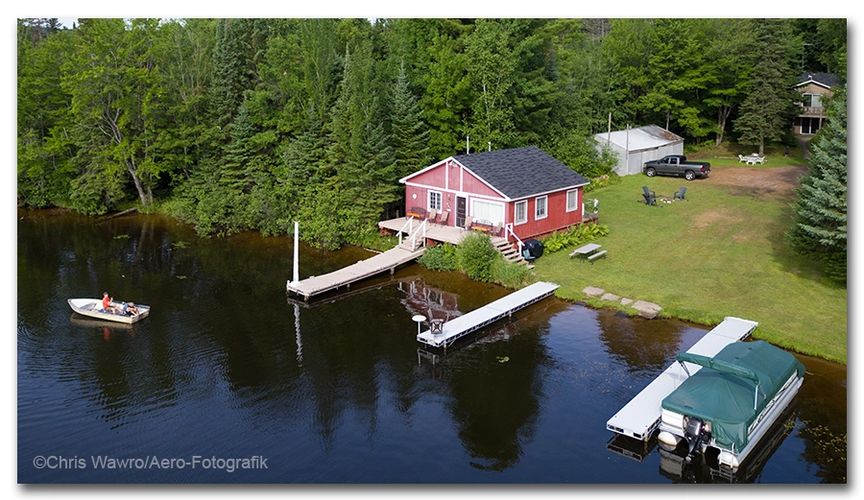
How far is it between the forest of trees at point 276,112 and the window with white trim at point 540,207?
7.07 metres

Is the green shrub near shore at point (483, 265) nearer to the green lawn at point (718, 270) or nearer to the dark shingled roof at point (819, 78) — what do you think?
the green lawn at point (718, 270)

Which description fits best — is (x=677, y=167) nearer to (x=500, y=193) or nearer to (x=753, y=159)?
(x=753, y=159)

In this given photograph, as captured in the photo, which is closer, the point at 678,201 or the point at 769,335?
the point at 769,335

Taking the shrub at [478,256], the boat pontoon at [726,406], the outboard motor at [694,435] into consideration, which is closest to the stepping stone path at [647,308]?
the shrub at [478,256]

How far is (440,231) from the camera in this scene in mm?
32750

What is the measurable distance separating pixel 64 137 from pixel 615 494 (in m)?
39.0

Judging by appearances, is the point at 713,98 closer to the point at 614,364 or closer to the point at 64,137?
the point at 614,364

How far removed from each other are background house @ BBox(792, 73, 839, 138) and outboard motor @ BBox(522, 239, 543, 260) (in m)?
33.5

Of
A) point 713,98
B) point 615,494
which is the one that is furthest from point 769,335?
point 713,98

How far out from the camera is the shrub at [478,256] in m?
29.1

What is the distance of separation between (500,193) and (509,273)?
12.9 ft

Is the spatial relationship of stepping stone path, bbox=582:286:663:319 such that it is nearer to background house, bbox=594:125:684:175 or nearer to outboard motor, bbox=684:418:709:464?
outboard motor, bbox=684:418:709:464

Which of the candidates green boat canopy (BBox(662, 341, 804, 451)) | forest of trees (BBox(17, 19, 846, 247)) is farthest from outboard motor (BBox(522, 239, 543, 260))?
green boat canopy (BBox(662, 341, 804, 451))

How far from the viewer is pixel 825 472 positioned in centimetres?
1619
